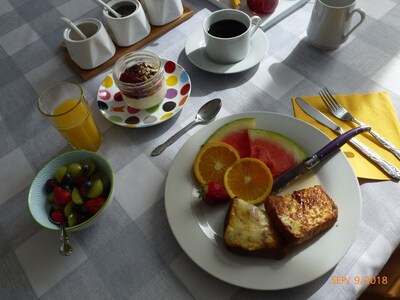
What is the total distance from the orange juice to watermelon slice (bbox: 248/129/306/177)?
424 millimetres

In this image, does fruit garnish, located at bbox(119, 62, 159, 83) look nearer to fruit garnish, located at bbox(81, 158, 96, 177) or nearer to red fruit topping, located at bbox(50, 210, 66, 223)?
fruit garnish, located at bbox(81, 158, 96, 177)

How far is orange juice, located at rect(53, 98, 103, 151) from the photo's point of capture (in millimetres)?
815

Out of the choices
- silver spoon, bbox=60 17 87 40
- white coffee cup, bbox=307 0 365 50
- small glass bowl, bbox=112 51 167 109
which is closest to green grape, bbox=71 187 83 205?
small glass bowl, bbox=112 51 167 109

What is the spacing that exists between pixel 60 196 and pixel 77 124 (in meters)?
0.20

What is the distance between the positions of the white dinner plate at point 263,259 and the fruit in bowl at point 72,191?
16cm

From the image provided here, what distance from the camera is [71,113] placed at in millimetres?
814

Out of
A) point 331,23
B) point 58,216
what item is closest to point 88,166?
point 58,216

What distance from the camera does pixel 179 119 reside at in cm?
94

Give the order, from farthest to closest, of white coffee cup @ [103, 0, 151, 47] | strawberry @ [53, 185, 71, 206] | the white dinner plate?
white coffee cup @ [103, 0, 151, 47], strawberry @ [53, 185, 71, 206], the white dinner plate

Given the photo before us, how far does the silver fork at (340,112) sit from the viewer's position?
803mm

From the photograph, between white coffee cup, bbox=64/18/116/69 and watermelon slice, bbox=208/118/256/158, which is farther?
white coffee cup, bbox=64/18/116/69

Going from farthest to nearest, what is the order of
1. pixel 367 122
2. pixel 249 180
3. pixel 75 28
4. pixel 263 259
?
1. pixel 75 28
2. pixel 367 122
3. pixel 249 180
4. pixel 263 259
